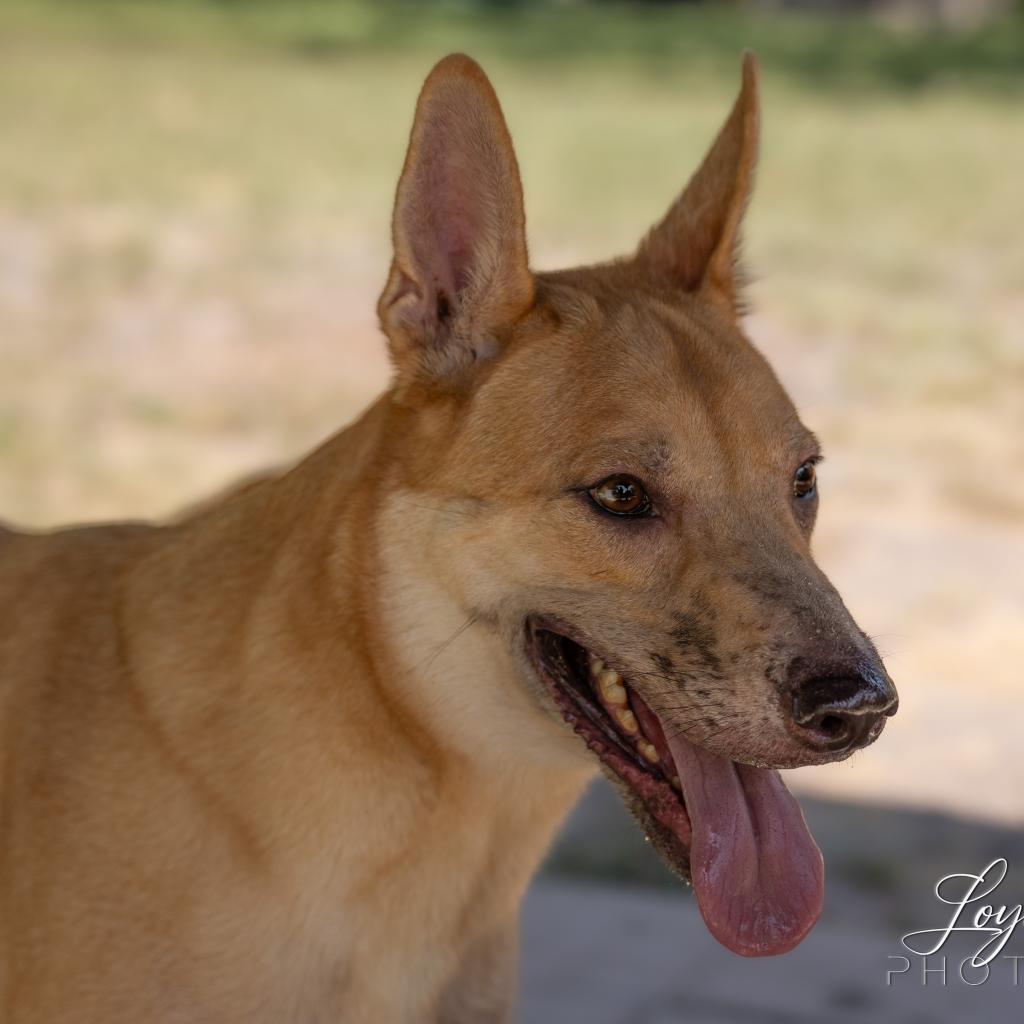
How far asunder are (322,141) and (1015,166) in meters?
6.45

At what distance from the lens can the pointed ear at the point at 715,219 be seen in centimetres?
334

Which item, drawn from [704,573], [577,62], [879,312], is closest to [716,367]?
[704,573]

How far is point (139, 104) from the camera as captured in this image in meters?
16.6

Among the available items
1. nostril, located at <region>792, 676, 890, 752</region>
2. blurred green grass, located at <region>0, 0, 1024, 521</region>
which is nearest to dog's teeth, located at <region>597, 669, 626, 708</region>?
nostril, located at <region>792, 676, 890, 752</region>

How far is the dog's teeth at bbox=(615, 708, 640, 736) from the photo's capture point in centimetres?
295

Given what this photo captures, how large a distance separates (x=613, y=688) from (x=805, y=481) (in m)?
0.58

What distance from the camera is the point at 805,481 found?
10.5 ft

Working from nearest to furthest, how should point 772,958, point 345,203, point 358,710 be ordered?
1. point 358,710
2. point 772,958
3. point 345,203

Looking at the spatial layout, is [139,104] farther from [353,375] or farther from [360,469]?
[360,469]

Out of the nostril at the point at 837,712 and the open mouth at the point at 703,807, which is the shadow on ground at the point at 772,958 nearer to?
the open mouth at the point at 703,807

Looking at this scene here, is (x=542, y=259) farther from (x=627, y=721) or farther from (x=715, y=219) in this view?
(x=627, y=721)

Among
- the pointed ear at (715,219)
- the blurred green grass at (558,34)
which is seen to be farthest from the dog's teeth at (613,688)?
the blurred green grass at (558,34)

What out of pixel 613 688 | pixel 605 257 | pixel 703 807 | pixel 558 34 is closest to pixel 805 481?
pixel 613 688

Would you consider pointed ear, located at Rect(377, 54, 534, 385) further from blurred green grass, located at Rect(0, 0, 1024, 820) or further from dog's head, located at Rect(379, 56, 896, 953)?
blurred green grass, located at Rect(0, 0, 1024, 820)
